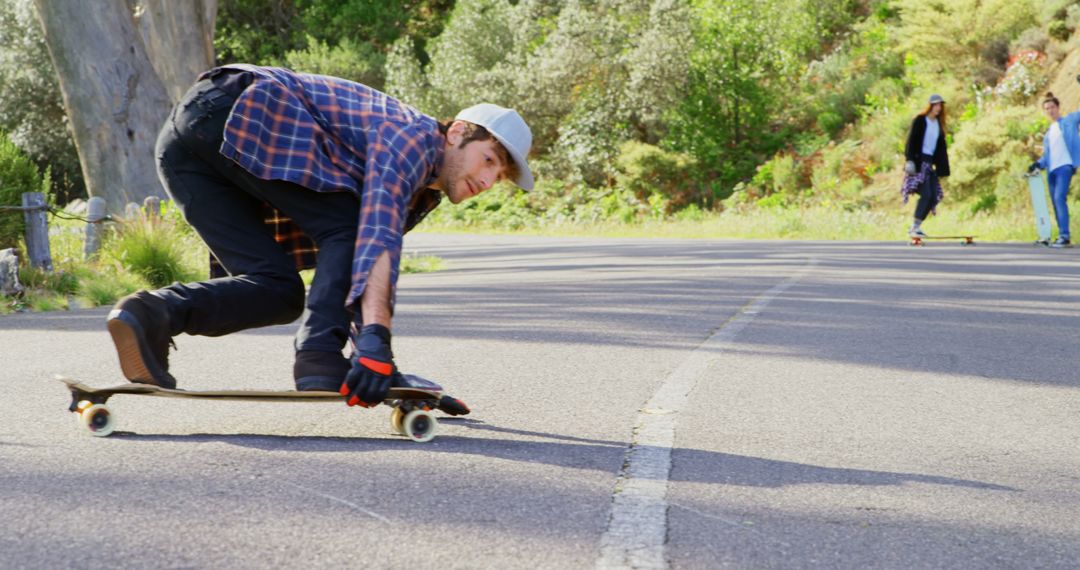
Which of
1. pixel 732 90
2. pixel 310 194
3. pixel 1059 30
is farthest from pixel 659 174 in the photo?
pixel 310 194

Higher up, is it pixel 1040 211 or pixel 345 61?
pixel 1040 211

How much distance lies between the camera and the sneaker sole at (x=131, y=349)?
3768 mm

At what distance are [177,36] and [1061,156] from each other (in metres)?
12.2

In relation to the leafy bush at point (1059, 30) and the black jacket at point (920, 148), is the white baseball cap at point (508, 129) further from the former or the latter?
the leafy bush at point (1059, 30)

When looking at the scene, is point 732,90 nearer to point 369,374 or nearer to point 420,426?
point 420,426

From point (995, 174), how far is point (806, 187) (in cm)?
580

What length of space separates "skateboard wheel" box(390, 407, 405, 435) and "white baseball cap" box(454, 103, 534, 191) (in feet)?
2.65

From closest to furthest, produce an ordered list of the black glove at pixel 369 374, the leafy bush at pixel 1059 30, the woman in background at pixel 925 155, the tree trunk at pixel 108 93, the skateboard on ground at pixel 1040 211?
the black glove at pixel 369 374, the tree trunk at pixel 108 93, the skateboard on ground at pixel 1040 211, the woman in background at pixel 925 155, the leafy bush at pixel 1059 30

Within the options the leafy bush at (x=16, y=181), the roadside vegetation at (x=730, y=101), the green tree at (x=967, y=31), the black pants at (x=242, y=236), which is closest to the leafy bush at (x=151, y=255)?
the leafy bush at (x=16, y=181)

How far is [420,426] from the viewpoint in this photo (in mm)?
3957

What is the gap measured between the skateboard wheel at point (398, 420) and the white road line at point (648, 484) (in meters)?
0.70

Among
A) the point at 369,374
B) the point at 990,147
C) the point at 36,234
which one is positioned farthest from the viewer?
the point at 990,147

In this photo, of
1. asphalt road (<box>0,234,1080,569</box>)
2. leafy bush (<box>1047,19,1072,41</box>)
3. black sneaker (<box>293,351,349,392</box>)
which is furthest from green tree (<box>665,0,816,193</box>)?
black sneaker (<box>293,351,349,392</box>)

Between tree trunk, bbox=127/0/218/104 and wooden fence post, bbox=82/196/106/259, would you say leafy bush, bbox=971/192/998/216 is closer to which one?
tree trunk, bbox=127/0/218/104
